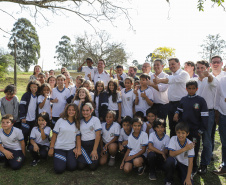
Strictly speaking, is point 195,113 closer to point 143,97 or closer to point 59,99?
point 143,97

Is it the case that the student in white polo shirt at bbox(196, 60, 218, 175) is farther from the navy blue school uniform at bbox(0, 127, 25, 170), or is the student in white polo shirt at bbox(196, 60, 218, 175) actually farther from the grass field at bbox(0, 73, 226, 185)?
the navy blue school uniform at bbox(0, 127, 25, 170)

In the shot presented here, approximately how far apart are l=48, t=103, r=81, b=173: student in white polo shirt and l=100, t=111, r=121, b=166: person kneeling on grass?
0.54m

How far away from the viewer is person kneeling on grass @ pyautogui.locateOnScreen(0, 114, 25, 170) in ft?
10.8

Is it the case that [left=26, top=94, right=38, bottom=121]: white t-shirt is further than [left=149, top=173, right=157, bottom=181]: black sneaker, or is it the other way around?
[left=26, top=94, right=38, bottom=121]: white t-shirt

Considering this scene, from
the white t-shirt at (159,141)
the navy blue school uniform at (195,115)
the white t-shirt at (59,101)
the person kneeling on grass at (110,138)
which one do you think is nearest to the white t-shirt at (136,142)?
the white t-shirt at (159,141)

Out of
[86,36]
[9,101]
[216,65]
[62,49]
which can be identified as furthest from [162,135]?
[62,49]

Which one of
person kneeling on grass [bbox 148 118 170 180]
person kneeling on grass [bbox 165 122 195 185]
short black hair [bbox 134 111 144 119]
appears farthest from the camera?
short black hair [bbox 134 111 144 119]

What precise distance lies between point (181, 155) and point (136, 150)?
31.5 inches

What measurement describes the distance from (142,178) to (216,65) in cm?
253

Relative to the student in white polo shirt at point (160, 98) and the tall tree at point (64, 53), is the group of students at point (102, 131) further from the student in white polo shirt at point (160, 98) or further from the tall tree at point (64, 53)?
the tall tree at point (64, 53)

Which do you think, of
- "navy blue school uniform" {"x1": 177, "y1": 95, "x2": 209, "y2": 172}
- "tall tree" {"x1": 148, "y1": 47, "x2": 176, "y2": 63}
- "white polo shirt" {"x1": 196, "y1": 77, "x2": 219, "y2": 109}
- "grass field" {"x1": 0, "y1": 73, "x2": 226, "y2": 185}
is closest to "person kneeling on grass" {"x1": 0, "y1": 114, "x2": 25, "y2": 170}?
"grass field" {"x1": 0, "y1": 73, "x2": 226, "y2": 185}

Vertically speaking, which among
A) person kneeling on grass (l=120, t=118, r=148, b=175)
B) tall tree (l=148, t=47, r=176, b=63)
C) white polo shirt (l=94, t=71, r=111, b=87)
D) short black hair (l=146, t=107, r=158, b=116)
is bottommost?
person kneeling on grass (l=120, t=118, r=148, b=175)

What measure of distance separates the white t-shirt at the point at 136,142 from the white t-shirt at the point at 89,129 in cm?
67

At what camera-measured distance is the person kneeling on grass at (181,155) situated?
283cm
